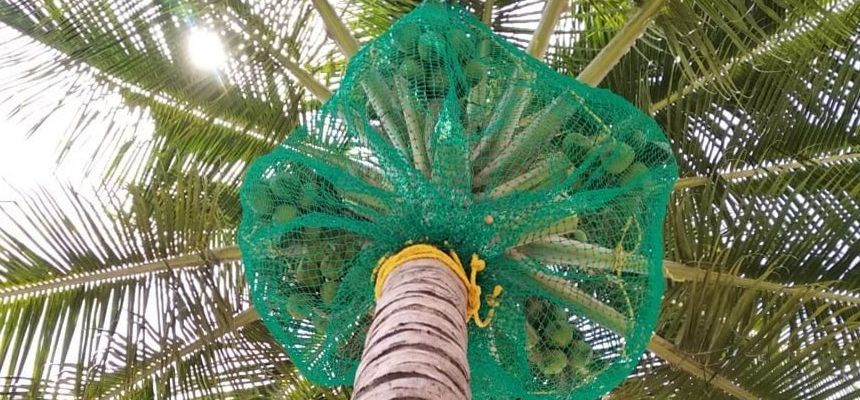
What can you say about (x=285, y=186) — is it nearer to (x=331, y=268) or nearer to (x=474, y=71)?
(x=331, y=268)

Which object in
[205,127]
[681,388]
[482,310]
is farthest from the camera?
[205,127]

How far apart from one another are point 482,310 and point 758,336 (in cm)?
103

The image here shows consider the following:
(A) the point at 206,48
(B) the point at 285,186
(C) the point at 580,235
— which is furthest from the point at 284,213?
(A) the point at 206,48

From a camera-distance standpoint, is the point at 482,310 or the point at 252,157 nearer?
the point at 482,310

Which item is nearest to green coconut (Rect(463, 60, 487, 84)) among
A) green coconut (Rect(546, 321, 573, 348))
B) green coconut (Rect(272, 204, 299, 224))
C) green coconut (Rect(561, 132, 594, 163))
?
green coconut (Rect(561, 132, 594, 163))

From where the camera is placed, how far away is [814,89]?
4375mm

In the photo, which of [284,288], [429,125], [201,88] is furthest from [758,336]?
[201,88]

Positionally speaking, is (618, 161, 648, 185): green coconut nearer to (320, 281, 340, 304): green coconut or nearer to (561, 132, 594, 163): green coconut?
(561, 132, 594, 163): green coconut

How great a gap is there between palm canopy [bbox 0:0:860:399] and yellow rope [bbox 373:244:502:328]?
2.91 feet

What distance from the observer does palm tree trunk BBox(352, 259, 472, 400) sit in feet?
6.04

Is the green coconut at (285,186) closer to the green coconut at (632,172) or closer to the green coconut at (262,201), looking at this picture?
the green coconut at (262,201)

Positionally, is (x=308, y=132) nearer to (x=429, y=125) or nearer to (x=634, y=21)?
(x=429, y=125)

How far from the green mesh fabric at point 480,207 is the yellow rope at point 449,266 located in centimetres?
5

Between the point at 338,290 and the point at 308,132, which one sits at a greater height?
the point at 308,132
